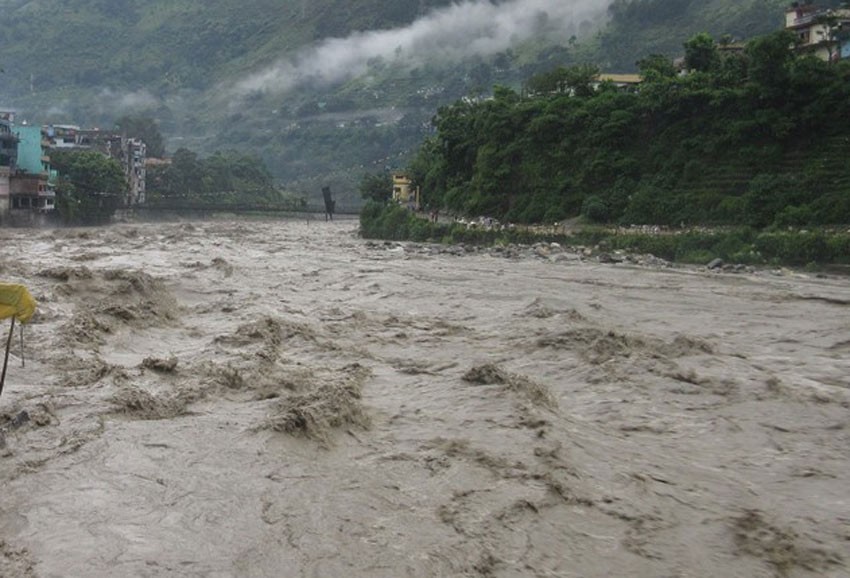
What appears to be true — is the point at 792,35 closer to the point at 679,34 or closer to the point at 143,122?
the point at 143,122

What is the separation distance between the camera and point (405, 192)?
209 ft

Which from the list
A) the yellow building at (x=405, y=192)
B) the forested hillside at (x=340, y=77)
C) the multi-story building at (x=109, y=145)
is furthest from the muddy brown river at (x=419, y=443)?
the forested hillside at (x=340, y=77)

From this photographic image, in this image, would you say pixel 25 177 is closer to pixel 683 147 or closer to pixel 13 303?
pixel 683 147

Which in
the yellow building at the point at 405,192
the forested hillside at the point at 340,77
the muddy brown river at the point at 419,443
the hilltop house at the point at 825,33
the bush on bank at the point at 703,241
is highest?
the forested hillside at the point at 340,77

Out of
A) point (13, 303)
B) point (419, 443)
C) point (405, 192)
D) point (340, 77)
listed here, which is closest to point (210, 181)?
point (405, 192)

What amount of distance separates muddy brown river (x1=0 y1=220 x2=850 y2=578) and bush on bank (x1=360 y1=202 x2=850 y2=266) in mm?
10826

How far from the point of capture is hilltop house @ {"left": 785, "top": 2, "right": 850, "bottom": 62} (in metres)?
39.0

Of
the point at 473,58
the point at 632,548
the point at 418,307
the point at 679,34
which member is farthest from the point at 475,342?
the point at 473,58

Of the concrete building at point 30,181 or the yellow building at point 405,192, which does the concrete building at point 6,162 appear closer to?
the concrete building at point 30,181

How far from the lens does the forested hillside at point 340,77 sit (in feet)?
411

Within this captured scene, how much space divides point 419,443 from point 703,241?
2247cm

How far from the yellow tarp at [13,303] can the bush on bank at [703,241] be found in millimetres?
22707

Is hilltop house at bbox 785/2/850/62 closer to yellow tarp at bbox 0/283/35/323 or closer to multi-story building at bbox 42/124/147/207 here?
yellow tarp at bbox 0/283/35/323

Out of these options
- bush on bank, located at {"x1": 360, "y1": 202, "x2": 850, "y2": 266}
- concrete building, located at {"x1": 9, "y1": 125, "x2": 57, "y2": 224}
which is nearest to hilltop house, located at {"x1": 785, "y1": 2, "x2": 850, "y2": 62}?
bush on bank, located at {"x1": 360, "y1": 202, "x2": 850, "y2": 266}
